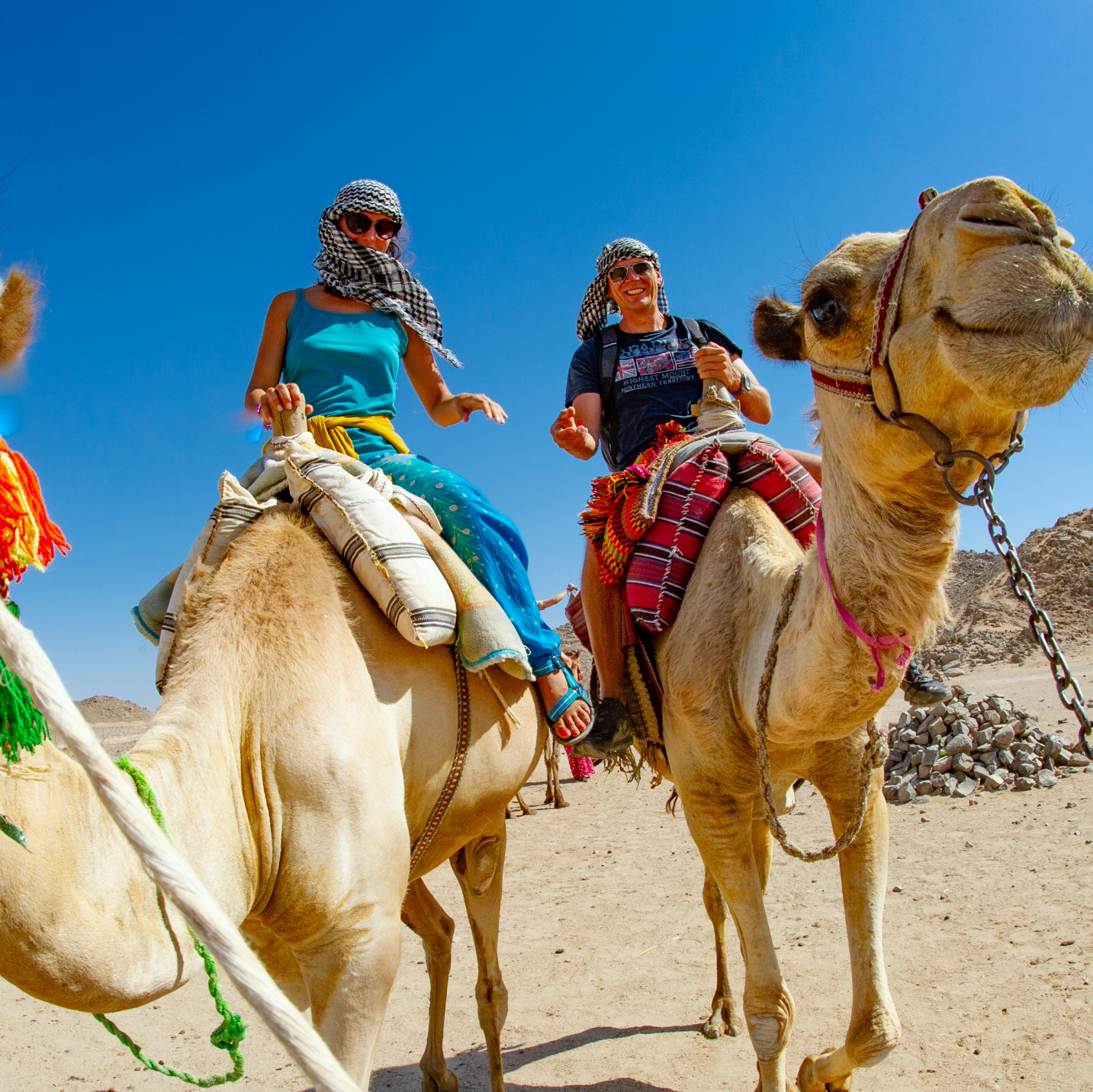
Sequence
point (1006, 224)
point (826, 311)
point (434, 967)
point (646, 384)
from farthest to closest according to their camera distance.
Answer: point (646, 384) < point (434, 967) < point (826, 311) < point (1006, 224)

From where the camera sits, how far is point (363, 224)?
4.01m

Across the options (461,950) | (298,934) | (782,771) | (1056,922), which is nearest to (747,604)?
(782,771)

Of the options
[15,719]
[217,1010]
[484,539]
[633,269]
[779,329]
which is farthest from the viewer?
[633,269]

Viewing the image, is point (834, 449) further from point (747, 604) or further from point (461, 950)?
point (461, 950)

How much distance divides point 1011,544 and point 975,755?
7.63 metres

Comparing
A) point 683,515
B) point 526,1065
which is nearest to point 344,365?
point 683,515

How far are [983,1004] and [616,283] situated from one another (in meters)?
3.75

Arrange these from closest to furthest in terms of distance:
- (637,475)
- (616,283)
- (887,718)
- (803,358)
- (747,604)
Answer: (803,358), (747,604), (637,475), (616,283), (887,718)

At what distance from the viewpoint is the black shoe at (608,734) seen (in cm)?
362

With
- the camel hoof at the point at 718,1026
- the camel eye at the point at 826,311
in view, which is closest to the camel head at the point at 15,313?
the camel eye at the point at 826,311

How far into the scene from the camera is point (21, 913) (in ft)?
5.49

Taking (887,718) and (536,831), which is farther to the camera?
(887,718)

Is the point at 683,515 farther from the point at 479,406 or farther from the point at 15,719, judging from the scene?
the point at 15,719

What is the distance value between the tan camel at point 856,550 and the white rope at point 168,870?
1.59 m
